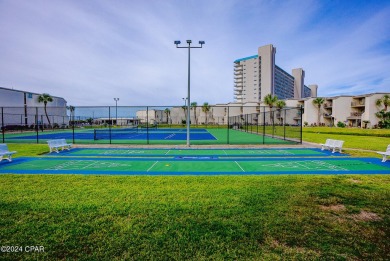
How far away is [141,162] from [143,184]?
4.14 metres

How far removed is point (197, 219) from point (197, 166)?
5549 millimetres

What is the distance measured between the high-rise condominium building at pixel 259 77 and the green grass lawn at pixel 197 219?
12292 cm

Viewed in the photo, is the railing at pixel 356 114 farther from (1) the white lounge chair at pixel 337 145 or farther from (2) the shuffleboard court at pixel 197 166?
(2) the shuffleboard court at pixel 197 166

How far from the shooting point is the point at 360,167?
378 inches

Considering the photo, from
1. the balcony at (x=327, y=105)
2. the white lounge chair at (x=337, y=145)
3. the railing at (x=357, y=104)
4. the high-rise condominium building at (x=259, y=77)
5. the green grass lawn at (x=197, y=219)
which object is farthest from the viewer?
the high-rise condominium building at (x=259, y=77)

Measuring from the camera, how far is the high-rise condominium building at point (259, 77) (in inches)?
4692

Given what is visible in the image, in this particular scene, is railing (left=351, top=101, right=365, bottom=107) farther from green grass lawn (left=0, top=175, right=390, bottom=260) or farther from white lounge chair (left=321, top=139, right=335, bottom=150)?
green grass lawn (left=0, top=175, right=390, bottom=260)

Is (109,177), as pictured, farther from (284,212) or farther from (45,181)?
(284,212)

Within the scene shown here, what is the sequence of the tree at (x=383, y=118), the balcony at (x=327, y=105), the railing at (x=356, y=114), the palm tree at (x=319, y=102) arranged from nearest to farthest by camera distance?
the tree at (x=383, y=118), the railing at (x=356, y=114), the palm tree at (x=319, y=102), the balcony at (x=327, y=105)

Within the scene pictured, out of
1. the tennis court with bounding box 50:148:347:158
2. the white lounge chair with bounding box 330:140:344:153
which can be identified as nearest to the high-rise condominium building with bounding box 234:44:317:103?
the white lounge chair with bounding box 330:140:344:153

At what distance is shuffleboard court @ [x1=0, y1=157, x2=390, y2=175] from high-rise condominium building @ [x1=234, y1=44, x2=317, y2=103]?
4619 inches

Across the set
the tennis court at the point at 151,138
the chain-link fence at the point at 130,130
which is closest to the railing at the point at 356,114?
the chain-link fence at the point at 130,130

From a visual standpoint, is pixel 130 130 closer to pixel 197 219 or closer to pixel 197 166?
pixel 197 166

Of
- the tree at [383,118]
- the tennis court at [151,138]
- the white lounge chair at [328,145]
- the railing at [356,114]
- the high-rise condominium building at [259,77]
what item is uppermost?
the high-rise condominium building at [259,77]
